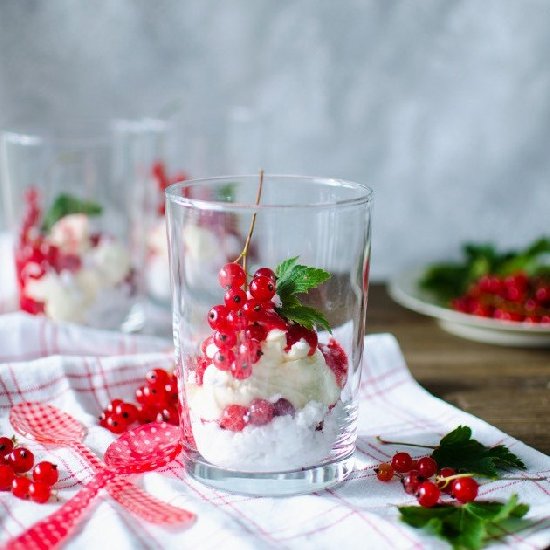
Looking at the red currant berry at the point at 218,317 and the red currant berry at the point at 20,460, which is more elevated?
the red currant berry at the point at 218,317

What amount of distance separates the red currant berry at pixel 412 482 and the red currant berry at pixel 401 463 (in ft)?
0.10

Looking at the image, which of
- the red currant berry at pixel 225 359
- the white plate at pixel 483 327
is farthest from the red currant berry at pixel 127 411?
the white plate at pixel 483 327

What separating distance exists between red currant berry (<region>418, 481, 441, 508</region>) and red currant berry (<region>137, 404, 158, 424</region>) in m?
0.35

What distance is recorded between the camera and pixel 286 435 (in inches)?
31.8

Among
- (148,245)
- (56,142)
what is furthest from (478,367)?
(56,142)

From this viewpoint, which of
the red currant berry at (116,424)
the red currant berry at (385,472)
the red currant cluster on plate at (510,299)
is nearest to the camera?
the red currant berry at (385,472)

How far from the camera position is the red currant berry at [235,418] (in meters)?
0.81

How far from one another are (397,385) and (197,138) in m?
0.67

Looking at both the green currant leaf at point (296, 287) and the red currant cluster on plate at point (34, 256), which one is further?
the red currant cluster on plate at point (34, 256)

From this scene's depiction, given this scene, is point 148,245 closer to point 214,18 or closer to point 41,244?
point 41,244

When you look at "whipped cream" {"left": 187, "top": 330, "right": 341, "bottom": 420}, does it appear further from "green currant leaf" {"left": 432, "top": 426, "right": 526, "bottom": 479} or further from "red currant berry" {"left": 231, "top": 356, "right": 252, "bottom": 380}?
"green currant leaf" {"left": 432, "top": 426, "right": 526, "bottom": 479}

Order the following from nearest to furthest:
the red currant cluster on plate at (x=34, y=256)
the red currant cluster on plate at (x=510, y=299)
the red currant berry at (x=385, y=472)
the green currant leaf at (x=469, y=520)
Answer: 1. the green currant leaf at (x=469, y=520)
2. the red currant berry at (x=385, y=472)
3. the red currant cluster on plate at (x=34, y=256)
4. the red currant cluster on plate at (x=510, y=299)

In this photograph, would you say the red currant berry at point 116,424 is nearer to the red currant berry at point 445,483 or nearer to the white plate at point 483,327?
the red currant berry at point 445,483

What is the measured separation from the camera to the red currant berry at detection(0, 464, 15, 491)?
84cm
